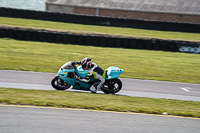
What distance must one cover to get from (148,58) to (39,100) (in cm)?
1224

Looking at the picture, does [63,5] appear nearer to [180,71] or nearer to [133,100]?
[180,71]

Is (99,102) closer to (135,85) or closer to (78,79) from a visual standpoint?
(78,79)

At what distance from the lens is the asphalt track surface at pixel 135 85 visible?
1116 cm

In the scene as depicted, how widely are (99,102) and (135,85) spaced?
3.99m

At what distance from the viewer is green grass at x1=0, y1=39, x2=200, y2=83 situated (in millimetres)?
15094

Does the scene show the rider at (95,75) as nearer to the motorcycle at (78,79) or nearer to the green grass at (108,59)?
the motorcycle at (78,79)

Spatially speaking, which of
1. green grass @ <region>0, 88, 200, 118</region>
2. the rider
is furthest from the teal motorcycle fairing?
green grass @ <region>0, 88, 200, 118</region>

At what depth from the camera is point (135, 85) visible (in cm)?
1268

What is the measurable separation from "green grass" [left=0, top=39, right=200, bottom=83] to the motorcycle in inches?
146

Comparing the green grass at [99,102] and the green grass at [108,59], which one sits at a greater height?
the green grass at [108,59]

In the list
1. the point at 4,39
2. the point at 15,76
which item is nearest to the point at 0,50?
the point at 4,39

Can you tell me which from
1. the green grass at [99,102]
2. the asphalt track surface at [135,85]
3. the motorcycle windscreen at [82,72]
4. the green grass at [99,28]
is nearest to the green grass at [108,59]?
the asphalt track surface at [135,85]

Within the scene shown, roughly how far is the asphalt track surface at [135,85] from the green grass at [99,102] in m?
1.11

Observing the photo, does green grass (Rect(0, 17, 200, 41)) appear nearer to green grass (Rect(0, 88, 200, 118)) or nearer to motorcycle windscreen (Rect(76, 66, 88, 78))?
motorcycle windscreen (Rect(76, 66, 88, 78))
